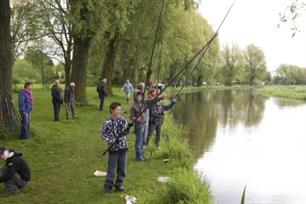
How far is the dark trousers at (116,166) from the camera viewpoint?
897 centimetres

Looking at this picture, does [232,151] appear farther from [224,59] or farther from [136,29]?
[224,59]

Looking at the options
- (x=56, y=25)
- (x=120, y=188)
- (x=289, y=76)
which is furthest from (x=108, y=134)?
(x=289, y=76)

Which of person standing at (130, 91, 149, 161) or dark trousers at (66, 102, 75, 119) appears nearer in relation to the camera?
person standing at (130, 91, 149, 161)

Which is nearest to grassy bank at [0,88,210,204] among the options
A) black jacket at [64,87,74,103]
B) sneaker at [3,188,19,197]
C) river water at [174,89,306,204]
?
sneaker at [3,188,19,197]

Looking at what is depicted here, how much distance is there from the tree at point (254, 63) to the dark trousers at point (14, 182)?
12188 cm

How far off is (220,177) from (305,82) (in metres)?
146

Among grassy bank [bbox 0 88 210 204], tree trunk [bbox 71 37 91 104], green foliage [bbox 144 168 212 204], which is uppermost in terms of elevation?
tree trunk [bbox 71 37 91 104]

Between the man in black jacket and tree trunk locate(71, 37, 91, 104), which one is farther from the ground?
tree trunk locate(71, 37, 91, 104)

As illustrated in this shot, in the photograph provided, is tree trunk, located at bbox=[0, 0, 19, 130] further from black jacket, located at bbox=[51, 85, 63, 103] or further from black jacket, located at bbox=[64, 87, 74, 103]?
black jacket, located at bbox=[64, 87, 74, 103]

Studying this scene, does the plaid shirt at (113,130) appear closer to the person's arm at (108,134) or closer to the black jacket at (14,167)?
the person's arm at (108,134)

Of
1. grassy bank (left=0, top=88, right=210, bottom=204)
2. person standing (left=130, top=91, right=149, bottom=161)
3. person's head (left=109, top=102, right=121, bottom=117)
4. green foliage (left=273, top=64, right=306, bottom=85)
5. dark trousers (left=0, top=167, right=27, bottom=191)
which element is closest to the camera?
grassy bank (left=0, top=88, right=210, bottom=204)

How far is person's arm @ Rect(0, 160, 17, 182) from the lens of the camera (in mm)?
8653

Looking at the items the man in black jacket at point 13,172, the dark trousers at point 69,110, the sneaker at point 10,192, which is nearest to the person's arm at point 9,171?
the man in black jacket at point 13,172

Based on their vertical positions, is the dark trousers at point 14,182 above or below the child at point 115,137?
below
